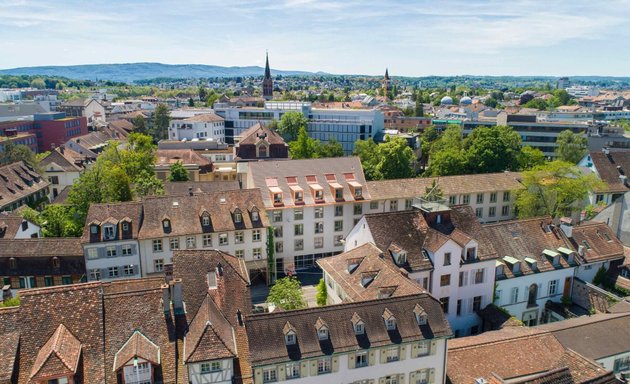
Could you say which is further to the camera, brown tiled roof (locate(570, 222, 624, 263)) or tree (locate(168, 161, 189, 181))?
tree (locate(168, 161, 189, 181))

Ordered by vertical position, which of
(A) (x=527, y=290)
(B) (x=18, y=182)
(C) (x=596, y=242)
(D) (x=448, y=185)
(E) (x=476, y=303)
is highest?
(D) (x=448, y=185)

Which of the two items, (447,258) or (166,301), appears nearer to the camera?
(166,301)

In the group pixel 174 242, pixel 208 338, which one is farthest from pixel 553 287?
pixel 174 242

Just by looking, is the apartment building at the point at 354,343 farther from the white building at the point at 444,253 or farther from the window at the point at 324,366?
the white building at the point at 444,253

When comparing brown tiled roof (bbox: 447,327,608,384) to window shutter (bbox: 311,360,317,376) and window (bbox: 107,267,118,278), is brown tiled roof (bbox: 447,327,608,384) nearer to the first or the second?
window shutter (bbox: 311,360,317,376)

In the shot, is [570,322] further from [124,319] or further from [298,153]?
[298,153]

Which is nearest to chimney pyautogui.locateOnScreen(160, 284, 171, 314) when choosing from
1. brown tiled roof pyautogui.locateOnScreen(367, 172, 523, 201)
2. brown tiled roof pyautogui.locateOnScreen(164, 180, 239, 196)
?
brown tiled roof pyautogui.locateOnScreen(164, 180, 239, 196)

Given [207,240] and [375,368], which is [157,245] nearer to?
[207,240]
